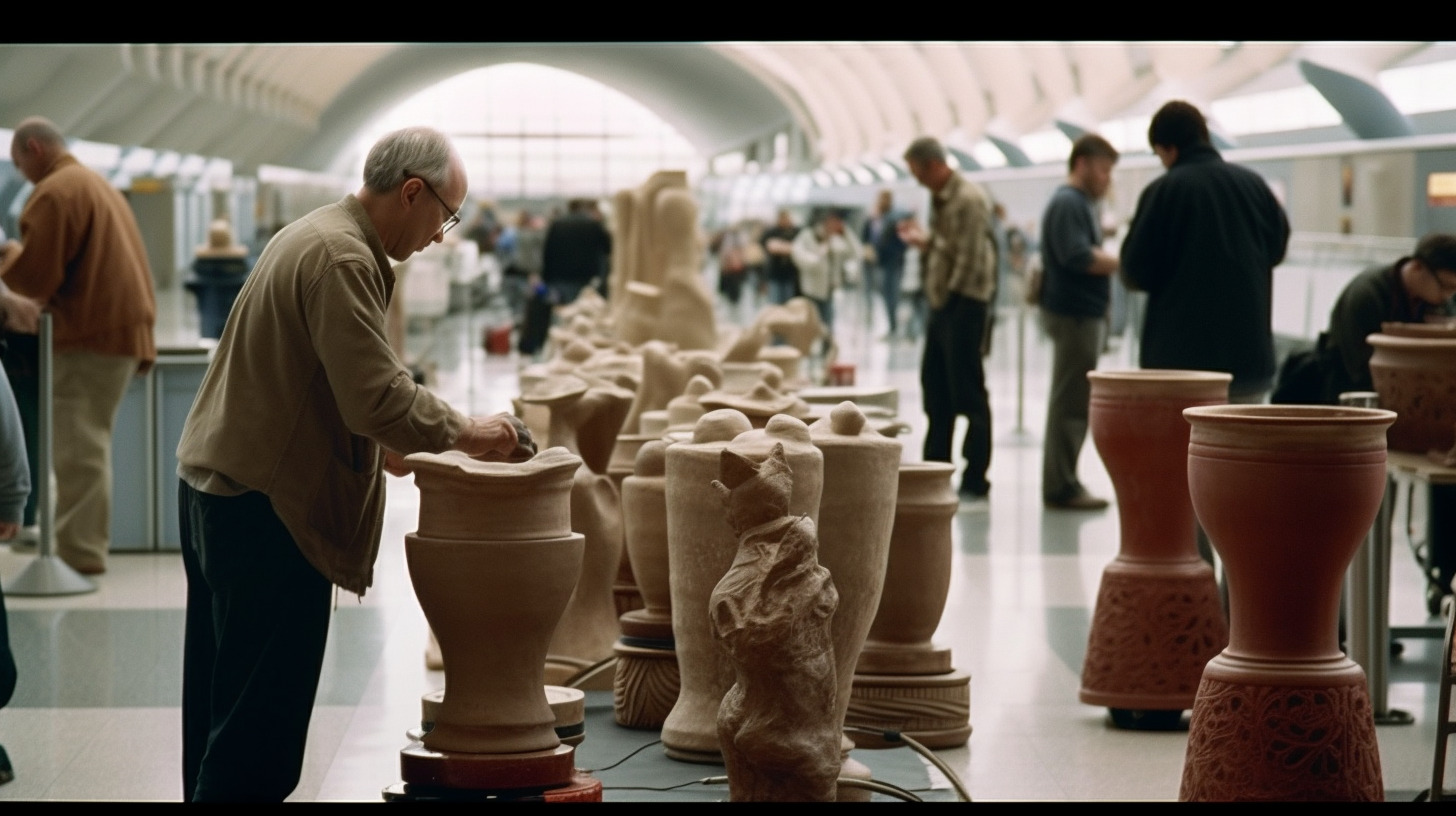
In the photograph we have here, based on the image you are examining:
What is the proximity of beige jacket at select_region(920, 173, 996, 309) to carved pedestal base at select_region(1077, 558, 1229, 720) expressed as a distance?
466cm

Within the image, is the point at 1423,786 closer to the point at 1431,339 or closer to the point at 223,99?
the point at 1431,339

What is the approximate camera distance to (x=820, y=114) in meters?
46.3

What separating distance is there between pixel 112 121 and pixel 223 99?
6363mm

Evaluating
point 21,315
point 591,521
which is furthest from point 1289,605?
point 21,315

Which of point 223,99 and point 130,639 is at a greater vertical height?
point 223,99

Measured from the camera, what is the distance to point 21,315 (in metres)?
7.86

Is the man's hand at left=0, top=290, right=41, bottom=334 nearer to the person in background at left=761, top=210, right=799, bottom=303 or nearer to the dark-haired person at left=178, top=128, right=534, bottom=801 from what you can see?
the dark-haired person at left=178, top=128, right=534, bottom=801

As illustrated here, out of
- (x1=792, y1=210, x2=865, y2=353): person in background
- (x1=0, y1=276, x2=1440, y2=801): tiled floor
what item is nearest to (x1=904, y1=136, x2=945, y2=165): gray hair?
(x1=0, y1=276, x2=1440, y2=801): tiled floor

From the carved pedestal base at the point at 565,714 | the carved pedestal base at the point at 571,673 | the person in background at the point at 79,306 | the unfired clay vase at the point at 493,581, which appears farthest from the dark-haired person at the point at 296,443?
the person in background at the point at 79,306

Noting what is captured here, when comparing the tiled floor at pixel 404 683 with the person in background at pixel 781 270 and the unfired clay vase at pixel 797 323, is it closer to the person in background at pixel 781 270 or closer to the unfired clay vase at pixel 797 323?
the unfired clay vase at pixel 797 323

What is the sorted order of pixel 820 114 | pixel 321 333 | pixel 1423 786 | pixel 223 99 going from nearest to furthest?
pixel 321 333
pixel 1423 786
pixel 223 99
pixel 820 114

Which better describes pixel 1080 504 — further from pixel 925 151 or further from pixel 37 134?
pixel 37 134

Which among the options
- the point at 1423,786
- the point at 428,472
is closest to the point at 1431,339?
the point at 1423,786

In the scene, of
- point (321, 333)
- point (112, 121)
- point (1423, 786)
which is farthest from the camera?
point (112, 121)
